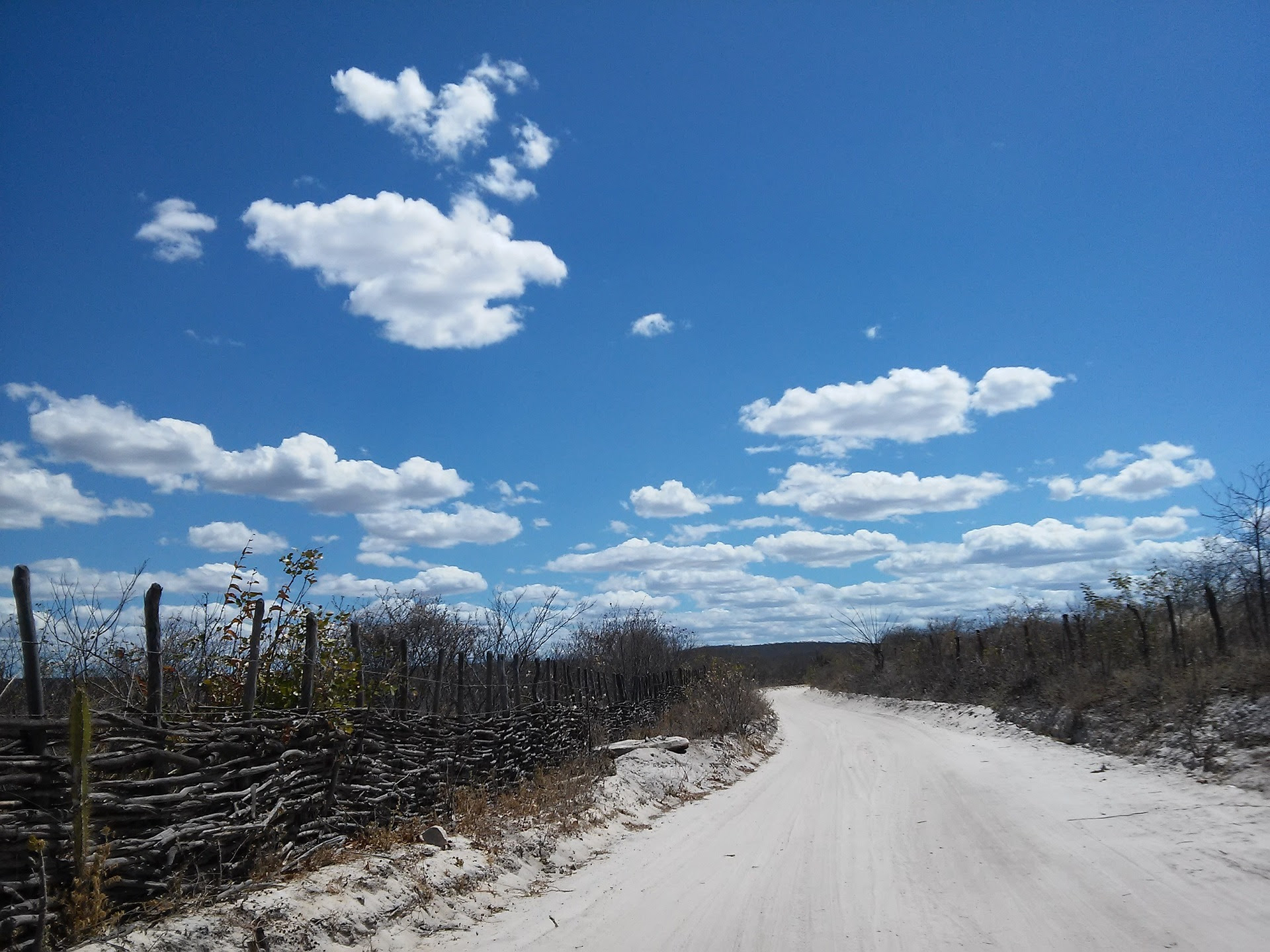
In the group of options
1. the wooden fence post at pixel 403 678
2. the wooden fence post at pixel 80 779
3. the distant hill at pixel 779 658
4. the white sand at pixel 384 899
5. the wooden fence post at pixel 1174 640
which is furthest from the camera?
the distant hill at pixel 779 658

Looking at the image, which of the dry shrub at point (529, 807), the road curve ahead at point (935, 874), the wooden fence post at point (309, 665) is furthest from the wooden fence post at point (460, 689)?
the wooden fence post at point (309, 665)

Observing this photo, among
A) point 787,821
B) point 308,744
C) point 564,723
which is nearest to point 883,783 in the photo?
point 787,821

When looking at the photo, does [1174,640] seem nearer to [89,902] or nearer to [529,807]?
[529,807]

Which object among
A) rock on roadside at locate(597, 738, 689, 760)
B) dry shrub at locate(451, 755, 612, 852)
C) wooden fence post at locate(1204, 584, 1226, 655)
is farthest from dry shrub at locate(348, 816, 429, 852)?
wooden fence post at locate(1204, 584, 1226, 655)

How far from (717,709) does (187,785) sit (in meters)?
17.8

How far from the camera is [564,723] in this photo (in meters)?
15.7

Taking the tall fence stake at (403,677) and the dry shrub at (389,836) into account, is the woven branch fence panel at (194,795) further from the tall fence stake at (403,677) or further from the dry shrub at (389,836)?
the tall fence stake at (403,677)

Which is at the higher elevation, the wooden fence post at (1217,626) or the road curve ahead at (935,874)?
the wooden fence post at (1217,626)

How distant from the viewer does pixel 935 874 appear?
8359 mm

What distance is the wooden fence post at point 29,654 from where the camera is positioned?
5.38 meters

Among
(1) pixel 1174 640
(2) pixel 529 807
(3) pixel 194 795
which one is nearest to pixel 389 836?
(3) pixel 194 795

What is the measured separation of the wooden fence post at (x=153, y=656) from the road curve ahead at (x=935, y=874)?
285cm

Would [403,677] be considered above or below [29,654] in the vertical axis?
below

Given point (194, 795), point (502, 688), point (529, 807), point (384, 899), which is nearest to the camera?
point (194, 795)
